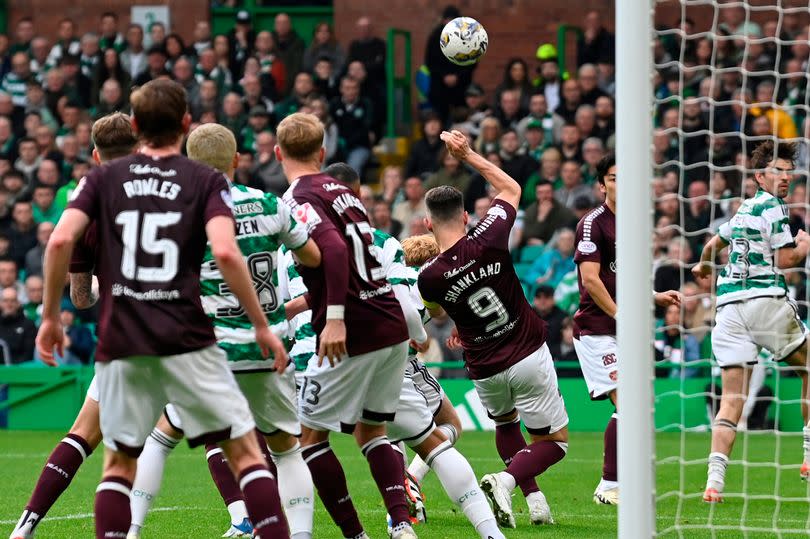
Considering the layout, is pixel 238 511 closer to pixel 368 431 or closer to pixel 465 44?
pixel 368 431

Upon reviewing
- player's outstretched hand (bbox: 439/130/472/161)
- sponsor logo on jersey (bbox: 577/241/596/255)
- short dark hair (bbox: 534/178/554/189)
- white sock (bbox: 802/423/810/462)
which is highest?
player's outstretched hand (bbox: 439/130/472/161)

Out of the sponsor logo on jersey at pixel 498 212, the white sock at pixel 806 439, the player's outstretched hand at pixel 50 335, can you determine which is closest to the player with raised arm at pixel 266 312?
the player's outstretched hand at pixel 50 335

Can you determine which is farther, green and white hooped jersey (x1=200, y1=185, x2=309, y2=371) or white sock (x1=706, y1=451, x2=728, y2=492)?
white sock (x1=706, y1=451, x2=728, y2=492)

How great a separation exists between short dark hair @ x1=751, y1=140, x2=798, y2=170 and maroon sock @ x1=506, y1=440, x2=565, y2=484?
8.16 feet

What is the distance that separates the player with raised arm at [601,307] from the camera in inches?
343

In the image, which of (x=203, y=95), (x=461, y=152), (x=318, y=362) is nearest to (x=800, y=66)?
(x=203, y=95)

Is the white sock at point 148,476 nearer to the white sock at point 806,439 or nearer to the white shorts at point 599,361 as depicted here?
the white shorts at point 599,361

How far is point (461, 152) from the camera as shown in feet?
23.9

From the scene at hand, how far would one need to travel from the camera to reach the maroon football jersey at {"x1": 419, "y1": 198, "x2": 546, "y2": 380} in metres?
7.84

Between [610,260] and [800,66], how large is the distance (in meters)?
10.2

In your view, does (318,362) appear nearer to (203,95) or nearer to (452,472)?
(452,472)

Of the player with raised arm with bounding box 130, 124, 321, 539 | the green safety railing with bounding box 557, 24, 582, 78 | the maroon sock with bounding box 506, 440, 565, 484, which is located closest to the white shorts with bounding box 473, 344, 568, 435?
the maroon sock with bounding box 506, 440, 565, 484

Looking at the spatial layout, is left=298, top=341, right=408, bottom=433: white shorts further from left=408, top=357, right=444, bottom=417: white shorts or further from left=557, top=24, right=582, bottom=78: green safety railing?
left=557, top=24, right=582, bottom=78: green safety railing

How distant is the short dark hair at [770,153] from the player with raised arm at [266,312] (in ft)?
13.4
